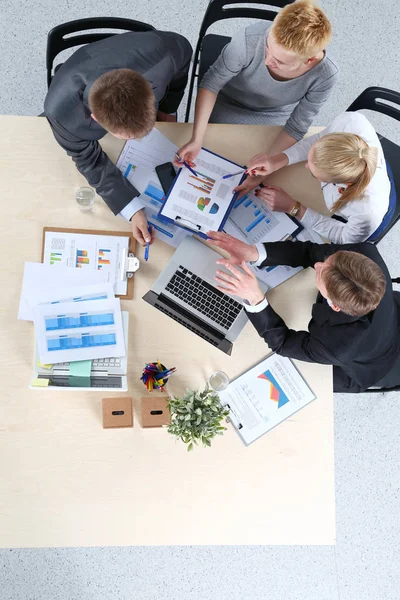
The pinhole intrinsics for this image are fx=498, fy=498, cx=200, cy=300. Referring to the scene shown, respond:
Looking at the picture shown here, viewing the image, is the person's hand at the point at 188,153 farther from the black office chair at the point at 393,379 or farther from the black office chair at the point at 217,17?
the black office chair at the point at 393,379

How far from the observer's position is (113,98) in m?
1.36

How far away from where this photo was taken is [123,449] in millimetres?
1625

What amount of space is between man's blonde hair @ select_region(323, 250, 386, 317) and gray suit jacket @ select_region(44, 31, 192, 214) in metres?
0.73

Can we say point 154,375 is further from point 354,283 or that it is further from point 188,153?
point 188,153

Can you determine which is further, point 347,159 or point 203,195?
point 203,195

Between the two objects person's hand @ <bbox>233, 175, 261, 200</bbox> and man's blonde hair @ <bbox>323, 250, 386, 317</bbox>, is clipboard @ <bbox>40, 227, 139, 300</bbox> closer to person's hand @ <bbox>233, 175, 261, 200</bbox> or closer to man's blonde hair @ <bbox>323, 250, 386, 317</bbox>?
person's hand @ <bbox>233, 175, 261, 200</bbox>

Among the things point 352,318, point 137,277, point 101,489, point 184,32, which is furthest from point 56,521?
point 184,32

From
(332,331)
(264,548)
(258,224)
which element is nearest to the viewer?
(332,331)

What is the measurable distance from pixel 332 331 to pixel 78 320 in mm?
836

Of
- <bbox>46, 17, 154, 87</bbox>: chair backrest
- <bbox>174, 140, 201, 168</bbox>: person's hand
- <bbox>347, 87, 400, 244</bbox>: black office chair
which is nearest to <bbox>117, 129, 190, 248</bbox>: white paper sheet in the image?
<bbox>174, 140, 201, 168</bbox>: person's hand

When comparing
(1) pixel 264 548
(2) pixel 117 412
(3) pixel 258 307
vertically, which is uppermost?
(3) pixel 258 307

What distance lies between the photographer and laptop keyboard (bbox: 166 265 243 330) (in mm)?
1718

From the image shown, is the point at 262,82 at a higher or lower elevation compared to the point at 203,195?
higher

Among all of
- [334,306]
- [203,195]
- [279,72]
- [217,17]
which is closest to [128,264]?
[203,195]
